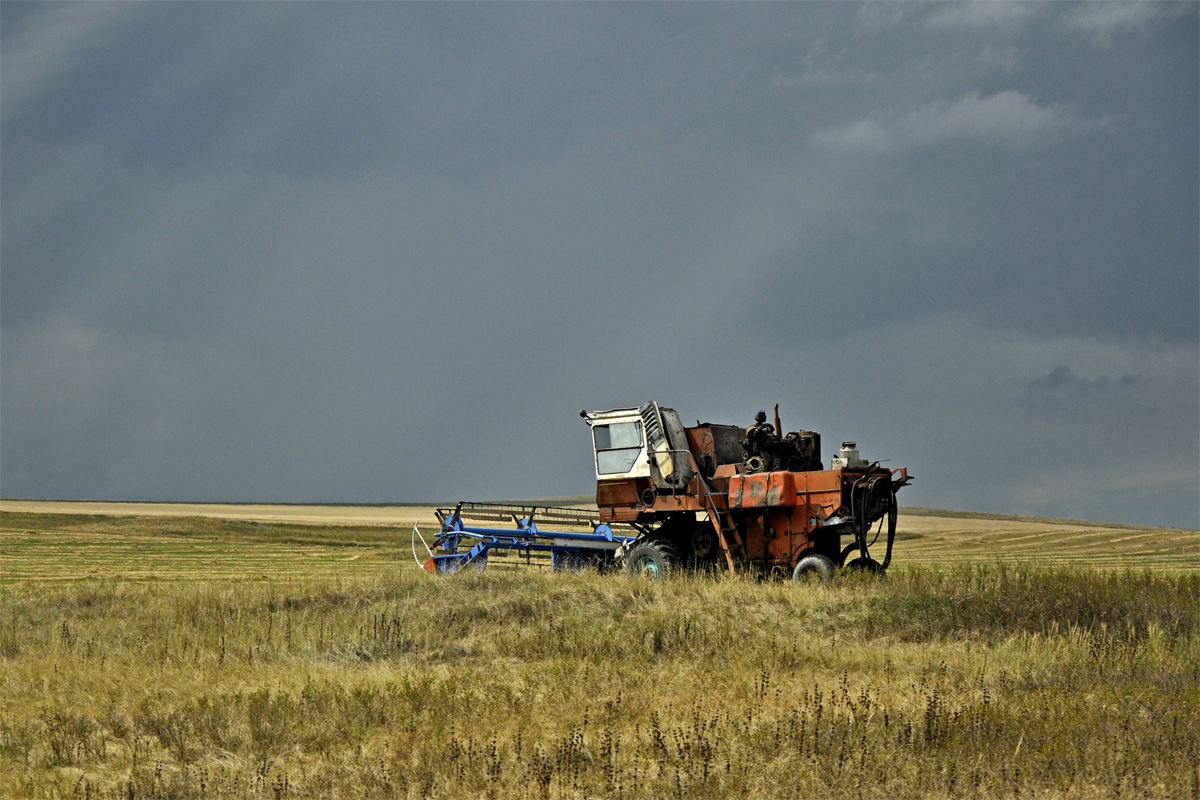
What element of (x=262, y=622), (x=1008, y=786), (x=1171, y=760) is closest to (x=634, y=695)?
(x=1008, y=786)

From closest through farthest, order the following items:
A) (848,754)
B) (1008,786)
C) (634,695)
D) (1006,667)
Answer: (1008,786) < (848,754) < (634,695) < (1006,667)

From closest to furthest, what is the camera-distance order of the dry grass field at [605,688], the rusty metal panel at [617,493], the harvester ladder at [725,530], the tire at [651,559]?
1. the dry grass field at [605,688]
2. the harvester ladder at [725,530]
3. the tire at [651,559]
4. the rusty metal panel at [617,493]

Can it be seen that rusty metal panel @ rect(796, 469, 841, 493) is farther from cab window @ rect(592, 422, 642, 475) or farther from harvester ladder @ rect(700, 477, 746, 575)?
cab window @ rect(592, 422, 642, 475)

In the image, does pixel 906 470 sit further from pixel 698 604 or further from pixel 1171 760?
pixel 1171 760

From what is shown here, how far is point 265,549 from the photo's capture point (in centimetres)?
4034

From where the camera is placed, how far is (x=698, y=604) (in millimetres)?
14109

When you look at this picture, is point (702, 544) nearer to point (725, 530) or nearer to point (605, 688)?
point (725, 530)

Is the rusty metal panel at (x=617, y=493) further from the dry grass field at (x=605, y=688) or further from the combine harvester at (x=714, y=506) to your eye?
the dry grass field at (x=605, y=688)

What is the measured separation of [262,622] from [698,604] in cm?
590

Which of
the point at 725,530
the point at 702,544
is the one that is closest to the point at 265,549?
the point at 702,544

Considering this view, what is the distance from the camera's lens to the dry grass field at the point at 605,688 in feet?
23.6

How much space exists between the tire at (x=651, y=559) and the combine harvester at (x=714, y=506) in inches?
0.8

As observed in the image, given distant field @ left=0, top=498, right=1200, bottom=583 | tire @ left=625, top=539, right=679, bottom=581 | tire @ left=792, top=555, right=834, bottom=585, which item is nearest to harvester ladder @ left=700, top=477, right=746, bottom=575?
tire @ left=625, top=539, right=679, bottom=581

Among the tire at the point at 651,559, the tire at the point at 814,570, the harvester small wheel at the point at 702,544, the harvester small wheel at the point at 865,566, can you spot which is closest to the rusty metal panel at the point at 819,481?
the tire at the point at 814,570
